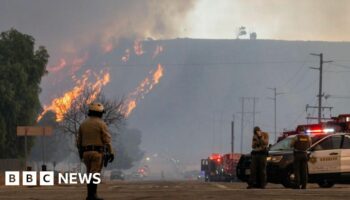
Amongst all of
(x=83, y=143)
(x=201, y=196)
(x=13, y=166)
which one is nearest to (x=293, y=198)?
(x=201, y=196)

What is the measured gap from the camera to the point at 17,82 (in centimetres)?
6650

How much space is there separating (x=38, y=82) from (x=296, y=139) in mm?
48320

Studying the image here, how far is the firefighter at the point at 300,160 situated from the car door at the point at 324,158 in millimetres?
1053

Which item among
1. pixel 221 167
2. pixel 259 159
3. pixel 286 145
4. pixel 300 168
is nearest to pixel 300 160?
pixel 300 168

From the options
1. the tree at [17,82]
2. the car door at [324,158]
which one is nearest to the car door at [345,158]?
the car door at [324,158]

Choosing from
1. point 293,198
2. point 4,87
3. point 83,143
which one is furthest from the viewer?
point 4,87

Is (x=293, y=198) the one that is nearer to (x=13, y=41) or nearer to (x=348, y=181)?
(x=348, y=181)

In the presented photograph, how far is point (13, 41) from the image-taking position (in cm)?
6725

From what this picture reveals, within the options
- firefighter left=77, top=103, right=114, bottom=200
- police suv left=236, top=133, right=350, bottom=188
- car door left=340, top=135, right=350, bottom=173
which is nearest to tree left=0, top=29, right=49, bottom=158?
police suv left=236, top=133, right=350, bottom=188

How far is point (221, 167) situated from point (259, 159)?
44105 millimetres

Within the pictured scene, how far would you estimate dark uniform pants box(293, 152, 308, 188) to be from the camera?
2295 centimetres

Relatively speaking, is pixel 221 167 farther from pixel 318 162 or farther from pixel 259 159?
pixel 259 159

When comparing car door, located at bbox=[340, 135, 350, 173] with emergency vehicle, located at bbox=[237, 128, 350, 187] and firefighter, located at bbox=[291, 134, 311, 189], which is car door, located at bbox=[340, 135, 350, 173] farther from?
firefighter, located at bbox=[291, 134, 311, 189]

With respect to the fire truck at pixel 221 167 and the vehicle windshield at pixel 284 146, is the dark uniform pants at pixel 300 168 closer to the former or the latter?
the vehicle windshield at pixel 284 146
